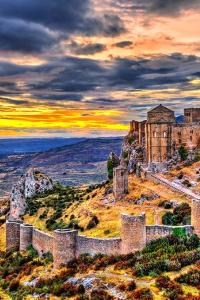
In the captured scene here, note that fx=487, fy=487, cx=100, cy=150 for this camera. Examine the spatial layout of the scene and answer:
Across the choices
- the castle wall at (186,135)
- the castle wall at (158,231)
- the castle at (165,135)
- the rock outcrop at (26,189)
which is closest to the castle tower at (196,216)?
the castle wall at (158,231)

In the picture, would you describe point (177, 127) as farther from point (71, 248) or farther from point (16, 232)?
point (71, 248)

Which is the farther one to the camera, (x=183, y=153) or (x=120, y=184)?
(x=183, y=153)

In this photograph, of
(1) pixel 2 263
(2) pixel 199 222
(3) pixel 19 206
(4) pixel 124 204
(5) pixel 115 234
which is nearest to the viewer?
(2) pixel 199 222

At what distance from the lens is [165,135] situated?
7681 cm

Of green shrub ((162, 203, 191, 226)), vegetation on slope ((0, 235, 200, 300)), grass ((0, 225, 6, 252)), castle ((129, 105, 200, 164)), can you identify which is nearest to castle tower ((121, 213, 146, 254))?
vegetation on slope ((0, 235, 200, 300))

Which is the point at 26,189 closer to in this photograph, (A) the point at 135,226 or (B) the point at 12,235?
(B) the point at 12,235

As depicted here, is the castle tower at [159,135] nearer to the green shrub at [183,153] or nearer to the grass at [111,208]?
the green shrub at [183,153]

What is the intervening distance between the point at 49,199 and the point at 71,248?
1537 inches

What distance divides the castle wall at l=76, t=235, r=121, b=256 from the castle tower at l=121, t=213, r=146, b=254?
136 centimetres

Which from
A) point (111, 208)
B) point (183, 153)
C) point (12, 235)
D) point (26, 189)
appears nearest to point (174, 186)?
point (111, 208)

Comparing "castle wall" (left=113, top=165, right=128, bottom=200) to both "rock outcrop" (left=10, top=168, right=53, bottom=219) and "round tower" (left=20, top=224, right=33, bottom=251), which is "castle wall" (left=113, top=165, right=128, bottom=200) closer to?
"round tower" (left=20, top=224, right=33, bottom=251)

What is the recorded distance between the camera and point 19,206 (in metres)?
76.8

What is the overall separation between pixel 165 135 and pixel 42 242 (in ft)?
119

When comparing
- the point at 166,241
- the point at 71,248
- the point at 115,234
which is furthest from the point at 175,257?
the point at 115,234
